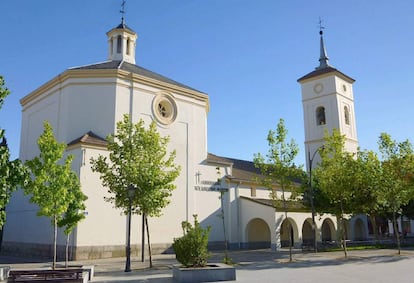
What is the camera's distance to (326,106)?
46.2 m

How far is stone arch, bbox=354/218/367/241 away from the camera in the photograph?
42.3m

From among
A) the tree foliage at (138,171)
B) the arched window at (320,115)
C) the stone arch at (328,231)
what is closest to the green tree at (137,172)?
the tree foliage at (138,171)

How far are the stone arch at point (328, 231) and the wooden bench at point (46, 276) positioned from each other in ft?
98.6

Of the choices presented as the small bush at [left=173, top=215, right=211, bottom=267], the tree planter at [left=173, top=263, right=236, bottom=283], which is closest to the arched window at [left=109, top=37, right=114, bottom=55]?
the small bush at [left=173, top=215, right=211, bottom=267]

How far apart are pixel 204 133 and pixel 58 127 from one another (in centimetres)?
1122

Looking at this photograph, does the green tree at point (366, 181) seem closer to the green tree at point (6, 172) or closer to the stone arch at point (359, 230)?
the stone arch at point (359, 230)

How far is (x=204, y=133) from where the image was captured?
31.0 meters

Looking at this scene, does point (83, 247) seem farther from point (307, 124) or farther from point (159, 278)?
point (307, 124)

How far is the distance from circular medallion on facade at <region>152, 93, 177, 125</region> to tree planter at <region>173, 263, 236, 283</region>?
16037 millimetres

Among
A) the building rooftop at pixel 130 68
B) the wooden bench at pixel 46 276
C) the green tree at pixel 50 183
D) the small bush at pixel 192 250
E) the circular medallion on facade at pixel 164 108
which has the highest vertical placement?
the building rooftop at pixel 130 68

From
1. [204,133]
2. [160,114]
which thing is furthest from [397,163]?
[160,114]

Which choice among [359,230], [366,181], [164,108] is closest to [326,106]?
[359,230]

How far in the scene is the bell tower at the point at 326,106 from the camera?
45.4 meters

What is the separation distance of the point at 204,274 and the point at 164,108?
58.0 feet
